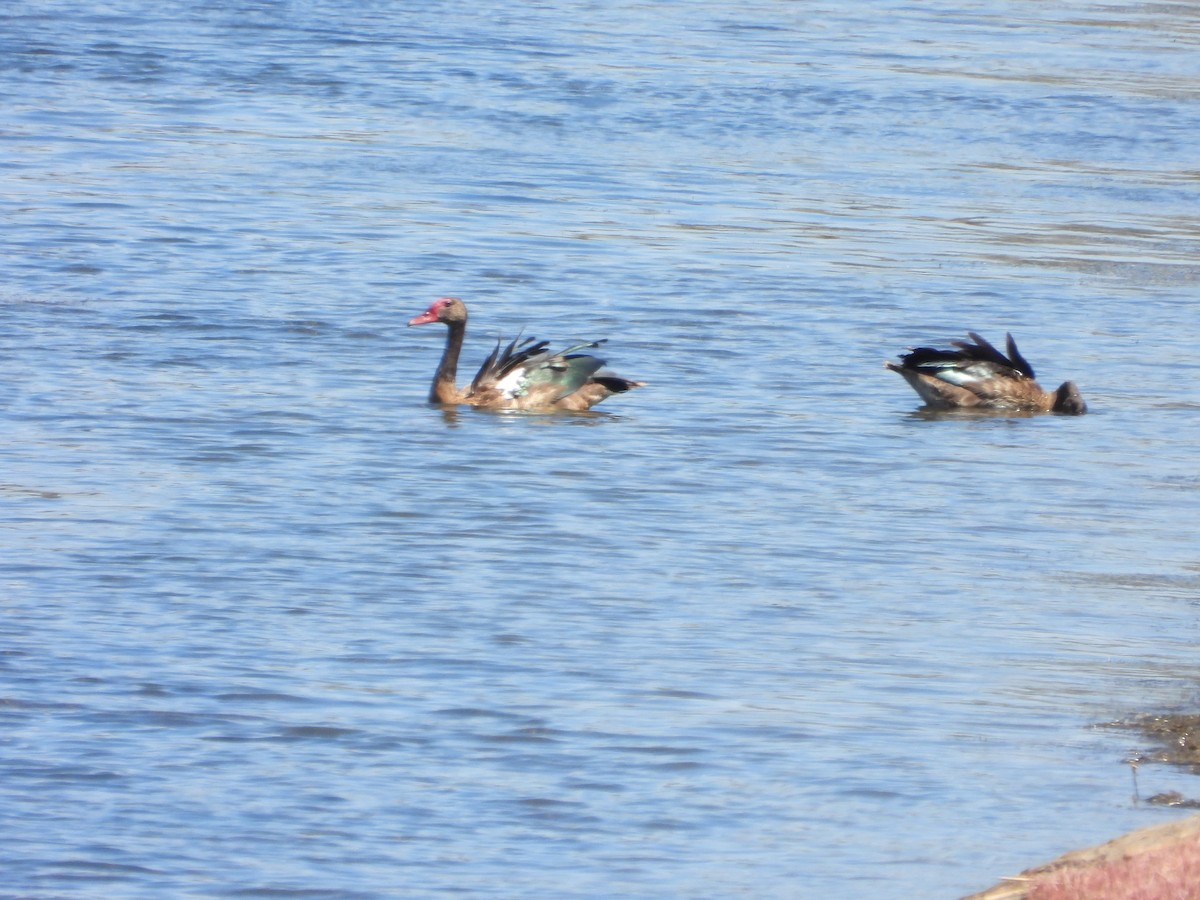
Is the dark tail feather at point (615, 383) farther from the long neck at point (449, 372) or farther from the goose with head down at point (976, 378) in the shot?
the goose with head down at point (976, 378)

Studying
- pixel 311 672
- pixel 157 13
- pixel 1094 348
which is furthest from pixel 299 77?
pixel 311 672

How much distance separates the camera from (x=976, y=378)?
14289mm

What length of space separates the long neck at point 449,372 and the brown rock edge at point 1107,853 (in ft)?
25.7

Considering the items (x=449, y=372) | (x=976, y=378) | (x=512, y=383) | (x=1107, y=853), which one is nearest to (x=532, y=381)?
(x=512, y=383)

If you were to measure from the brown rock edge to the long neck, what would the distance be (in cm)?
A: 784

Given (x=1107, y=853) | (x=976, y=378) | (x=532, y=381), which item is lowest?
(x=1107, y=853)

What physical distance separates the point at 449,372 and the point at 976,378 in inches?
121

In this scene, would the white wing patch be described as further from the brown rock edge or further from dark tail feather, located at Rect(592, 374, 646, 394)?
the brown rock edge

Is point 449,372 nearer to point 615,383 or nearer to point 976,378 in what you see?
point 615,383

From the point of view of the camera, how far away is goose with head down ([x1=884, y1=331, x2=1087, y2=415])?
14.1 meters

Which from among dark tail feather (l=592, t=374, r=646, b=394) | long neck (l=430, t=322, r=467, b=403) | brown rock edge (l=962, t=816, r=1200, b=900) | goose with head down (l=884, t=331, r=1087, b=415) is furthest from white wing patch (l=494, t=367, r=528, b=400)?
brown rock edge (l=962, t=816, r=1200, b=900)

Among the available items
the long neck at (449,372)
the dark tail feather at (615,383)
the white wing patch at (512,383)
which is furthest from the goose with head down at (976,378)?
the long neck at (449,372)

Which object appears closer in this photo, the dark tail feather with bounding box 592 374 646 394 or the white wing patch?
the dark tail feather with bounding box 592 374 646 394

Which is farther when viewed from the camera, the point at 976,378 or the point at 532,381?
the point at 976,378
